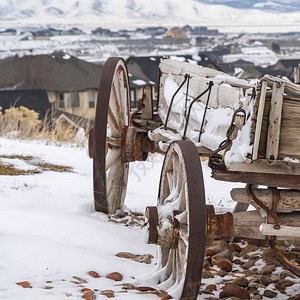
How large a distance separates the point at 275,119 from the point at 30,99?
31992mm

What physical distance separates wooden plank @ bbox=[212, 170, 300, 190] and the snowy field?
0.78m

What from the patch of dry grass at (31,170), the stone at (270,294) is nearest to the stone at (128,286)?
the stone at (270,294)

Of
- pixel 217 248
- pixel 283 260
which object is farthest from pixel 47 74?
pixel 283 260

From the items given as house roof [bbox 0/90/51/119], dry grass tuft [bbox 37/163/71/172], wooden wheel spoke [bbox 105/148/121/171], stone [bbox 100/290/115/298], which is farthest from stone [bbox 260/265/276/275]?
house roof [bbox 0/90/51/119]

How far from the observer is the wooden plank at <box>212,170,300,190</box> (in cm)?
291

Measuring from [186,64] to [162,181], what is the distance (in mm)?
1374

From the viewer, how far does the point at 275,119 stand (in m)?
2.63

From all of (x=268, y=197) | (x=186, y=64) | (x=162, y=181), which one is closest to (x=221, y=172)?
(x=268, y=197)

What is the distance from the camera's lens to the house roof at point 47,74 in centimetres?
3632

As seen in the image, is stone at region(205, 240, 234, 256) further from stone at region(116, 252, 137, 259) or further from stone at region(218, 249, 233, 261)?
stone at region(116, 252, 137, 259)

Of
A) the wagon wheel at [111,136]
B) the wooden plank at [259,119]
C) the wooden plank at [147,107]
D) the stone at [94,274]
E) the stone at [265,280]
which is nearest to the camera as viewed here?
the wooden plank at [259,119]

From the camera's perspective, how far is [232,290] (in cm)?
325

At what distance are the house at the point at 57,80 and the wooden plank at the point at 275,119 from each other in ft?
108

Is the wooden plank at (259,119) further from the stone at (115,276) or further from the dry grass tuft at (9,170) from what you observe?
the dry grass tuft at (9,170)
